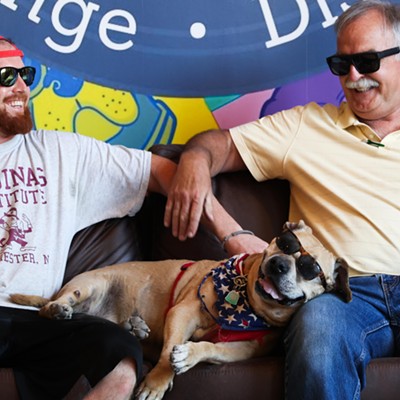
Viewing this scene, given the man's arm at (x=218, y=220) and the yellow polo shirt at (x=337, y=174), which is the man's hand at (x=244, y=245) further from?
the yellow polo shirt at (x=337, y=174)

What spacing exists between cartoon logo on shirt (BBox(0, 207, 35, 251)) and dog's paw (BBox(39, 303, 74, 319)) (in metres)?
0.27

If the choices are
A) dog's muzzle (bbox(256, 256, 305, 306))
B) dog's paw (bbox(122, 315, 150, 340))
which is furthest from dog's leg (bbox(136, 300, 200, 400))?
dog's muzzle (bbox(256, 256, 305, 306))

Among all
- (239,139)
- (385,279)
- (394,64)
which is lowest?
→ (385,279)

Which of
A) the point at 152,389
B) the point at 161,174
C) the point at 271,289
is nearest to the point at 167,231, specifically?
the point at 161,174

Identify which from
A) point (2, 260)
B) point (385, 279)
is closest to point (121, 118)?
point (2, 260)

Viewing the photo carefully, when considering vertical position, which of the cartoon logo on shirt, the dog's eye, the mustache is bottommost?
the dog's eye

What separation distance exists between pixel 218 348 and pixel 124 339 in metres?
0.30

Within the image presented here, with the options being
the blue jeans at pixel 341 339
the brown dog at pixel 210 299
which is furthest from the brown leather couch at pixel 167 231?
the blue jeans at pixel 341 339

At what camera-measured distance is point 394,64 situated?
2402 millimetres

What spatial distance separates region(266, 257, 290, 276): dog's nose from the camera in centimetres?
201

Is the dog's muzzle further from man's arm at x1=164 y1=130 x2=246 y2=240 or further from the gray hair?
the gray hair

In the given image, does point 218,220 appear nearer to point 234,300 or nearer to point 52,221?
point 234,300

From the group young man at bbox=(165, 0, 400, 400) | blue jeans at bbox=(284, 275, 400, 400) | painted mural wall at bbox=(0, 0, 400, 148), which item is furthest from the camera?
painted mural wall at bbox=(0, 0, 400, 148)

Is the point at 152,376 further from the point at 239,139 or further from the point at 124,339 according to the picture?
the point at 239,139
